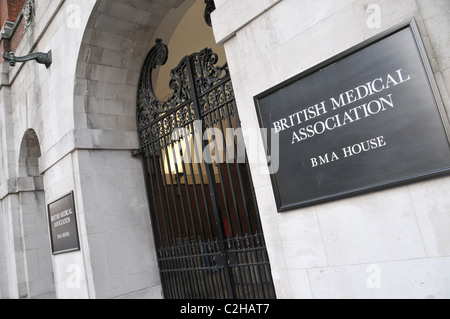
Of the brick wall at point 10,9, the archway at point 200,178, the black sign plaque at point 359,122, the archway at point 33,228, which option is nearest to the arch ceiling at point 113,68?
the archway at point 200,178

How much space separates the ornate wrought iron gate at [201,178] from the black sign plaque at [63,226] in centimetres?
135

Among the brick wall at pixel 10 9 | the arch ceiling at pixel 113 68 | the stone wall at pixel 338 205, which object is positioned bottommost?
the stone wall at pixel 338 205

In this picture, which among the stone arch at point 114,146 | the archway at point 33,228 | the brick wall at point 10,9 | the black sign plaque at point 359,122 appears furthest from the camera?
the brick wall at point 10,9

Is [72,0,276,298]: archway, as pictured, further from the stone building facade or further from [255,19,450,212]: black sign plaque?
[255,19,450,212]: black sign plaque

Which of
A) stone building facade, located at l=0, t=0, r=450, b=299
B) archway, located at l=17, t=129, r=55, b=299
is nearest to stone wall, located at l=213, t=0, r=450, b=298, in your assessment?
stone building facade, located at l=0, t=0, r=450, b=299

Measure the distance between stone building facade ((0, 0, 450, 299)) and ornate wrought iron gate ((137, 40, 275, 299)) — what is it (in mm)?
331

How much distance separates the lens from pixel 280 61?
3100 millimetres

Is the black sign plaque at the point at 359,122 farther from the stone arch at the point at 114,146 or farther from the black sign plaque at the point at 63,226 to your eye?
the black sign plaque at the point at 63,226

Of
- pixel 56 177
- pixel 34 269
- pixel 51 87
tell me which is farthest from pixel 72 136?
pixel 34 269

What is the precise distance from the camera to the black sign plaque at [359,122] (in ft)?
7.56

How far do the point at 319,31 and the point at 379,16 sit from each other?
1.58 ft

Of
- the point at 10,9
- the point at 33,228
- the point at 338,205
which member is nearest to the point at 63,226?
the point at 33,228

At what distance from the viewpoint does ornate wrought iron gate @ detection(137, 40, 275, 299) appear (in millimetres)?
4406

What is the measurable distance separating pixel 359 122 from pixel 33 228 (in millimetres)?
8691
